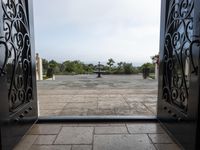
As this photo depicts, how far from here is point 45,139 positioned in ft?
7.67

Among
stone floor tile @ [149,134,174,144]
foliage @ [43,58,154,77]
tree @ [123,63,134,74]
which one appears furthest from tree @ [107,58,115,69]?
stone floor tile @ [149,134,174,144]

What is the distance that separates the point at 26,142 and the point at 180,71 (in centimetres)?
192

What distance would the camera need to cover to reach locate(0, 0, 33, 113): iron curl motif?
1960mm

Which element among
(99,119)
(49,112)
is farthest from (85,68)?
(99,119)

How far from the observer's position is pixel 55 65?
1480cm

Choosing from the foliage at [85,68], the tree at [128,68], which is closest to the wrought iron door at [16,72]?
the foliage at [85,68]

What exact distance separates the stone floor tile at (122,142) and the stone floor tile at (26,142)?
0.73m

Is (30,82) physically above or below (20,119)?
above

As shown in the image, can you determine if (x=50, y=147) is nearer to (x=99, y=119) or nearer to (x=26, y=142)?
(x=26, y=142)

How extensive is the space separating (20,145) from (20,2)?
1669 mm

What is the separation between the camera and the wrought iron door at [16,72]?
180cm

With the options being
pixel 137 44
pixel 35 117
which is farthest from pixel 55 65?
pixel 35 117

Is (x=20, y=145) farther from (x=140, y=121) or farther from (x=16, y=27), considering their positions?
(x=140, y=121)

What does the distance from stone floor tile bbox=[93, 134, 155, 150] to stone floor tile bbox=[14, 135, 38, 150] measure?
73 centimetres
